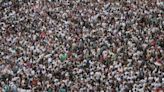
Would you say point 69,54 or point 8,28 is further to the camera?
point 8,28

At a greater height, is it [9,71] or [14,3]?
[14,3]

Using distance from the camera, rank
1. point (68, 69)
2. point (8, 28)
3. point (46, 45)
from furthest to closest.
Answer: point (8, 28), point (46, 45), point (68, 69)

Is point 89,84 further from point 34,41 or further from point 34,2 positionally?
point 34,2

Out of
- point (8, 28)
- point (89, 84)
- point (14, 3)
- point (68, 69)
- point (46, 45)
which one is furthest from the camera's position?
point (14, 3)

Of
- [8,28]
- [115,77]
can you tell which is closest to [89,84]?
[115,77]

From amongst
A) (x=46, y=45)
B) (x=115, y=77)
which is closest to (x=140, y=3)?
(x=46, y=45)

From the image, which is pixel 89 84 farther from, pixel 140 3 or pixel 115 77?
pixel 140 3
